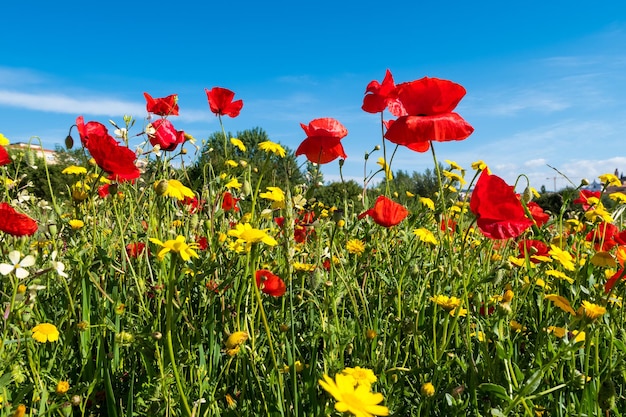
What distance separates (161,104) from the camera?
2133 millimetres

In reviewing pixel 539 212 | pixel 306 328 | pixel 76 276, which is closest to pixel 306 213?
pixel 306 328

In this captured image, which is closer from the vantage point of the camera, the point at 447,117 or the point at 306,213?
the point at 447,117

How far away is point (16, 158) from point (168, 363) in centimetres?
145

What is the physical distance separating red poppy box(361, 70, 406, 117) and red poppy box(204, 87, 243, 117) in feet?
2.88

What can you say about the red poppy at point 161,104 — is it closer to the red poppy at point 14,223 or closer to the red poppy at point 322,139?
the red poppy at point 322,139

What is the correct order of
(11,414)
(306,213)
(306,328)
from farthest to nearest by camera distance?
(306,213) < (306,328) < (11,414)

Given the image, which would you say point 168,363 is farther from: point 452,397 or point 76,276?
point 452,397

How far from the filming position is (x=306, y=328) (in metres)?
1.71

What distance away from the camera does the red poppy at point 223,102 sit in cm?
224

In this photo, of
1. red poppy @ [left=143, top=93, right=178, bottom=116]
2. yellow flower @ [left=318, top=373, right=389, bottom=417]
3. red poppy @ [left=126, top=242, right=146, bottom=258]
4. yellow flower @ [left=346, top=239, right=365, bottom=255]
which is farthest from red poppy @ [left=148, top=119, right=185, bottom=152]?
yellow flower @ [left=318, top=373, right=389, bottom=417]

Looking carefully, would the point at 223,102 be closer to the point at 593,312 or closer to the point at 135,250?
the point at 135,250

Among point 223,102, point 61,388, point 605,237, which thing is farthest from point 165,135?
point 605,237

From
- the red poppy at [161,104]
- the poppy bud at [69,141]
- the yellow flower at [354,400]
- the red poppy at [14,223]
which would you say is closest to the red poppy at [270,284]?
the yellow flower at [354,400]

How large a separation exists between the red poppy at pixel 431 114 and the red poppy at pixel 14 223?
103cm
